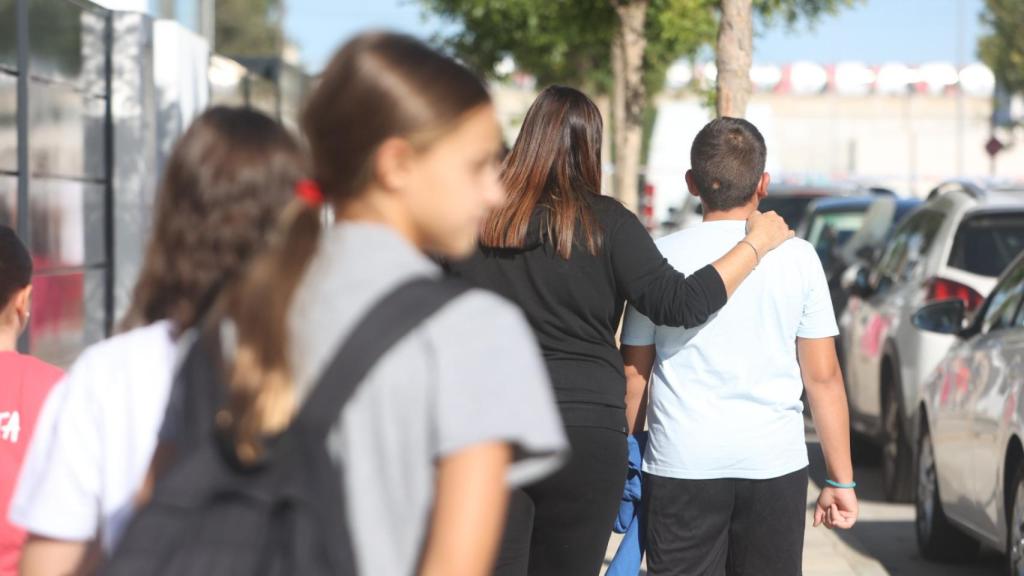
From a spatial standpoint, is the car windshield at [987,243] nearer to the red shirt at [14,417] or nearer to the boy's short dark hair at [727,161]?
the boy's short dark hair at [727,161]

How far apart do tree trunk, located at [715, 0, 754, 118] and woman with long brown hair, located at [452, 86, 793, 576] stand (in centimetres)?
442

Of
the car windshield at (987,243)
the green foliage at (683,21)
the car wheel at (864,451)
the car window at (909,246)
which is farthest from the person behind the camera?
the green foliage at (683,21)

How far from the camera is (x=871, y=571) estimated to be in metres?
7.59

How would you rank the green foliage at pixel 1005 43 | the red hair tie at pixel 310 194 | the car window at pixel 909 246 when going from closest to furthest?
the red hair tie at pixel 310 194
the car window at pixel 909 246
the green foliage at pixel 1005 43

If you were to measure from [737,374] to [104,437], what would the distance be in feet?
7.70

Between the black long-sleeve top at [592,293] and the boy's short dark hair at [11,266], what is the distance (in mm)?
1124

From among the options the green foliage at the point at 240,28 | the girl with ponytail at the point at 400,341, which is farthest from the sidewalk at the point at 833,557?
the green foliage at the point at 240,28

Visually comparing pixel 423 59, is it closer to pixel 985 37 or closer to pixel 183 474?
pixel 183 474

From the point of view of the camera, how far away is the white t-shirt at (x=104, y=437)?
2299 mm

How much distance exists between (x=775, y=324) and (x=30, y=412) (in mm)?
1907

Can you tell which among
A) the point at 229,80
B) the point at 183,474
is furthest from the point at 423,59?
the point at 229,80

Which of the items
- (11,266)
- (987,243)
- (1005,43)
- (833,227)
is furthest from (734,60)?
(1005,43)

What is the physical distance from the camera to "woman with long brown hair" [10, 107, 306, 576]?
221 cm

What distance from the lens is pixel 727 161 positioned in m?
4.41
